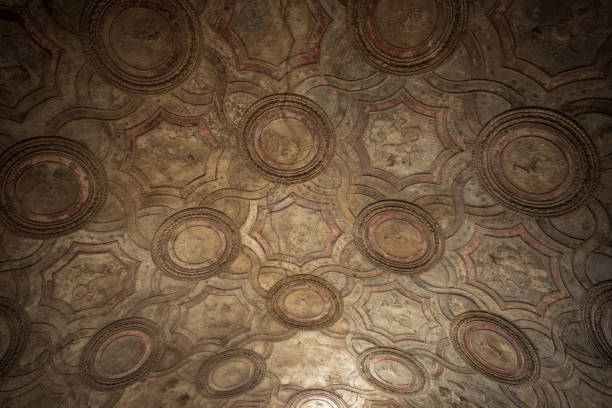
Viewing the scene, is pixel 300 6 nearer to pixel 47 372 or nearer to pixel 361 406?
pixel 47 372

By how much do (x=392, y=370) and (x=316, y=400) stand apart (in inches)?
137

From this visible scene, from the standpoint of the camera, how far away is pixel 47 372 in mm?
10141

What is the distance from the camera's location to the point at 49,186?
843 centimetres

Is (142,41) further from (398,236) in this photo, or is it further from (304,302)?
(304,302)

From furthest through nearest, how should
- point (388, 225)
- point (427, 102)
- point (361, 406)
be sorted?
1. point (361, 406)
2. point (388, 225)
3. point (427, 102)

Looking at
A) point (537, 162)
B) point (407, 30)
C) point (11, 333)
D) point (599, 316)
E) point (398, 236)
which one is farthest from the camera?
point (398, 236)

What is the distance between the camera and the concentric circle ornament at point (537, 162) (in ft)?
24.2

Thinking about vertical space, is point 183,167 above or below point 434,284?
above

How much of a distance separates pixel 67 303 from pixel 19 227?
2.39m

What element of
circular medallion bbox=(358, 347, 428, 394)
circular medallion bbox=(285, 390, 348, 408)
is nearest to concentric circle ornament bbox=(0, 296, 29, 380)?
circular medallion bbox=(285, 390, 348, 408)

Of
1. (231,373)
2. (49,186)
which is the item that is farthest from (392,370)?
(49,186)

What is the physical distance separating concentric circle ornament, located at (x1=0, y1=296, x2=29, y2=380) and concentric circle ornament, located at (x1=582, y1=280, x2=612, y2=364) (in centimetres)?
1257

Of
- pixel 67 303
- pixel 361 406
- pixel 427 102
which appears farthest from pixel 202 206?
pixel 361 406

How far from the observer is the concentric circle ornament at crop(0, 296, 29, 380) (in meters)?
9.00
